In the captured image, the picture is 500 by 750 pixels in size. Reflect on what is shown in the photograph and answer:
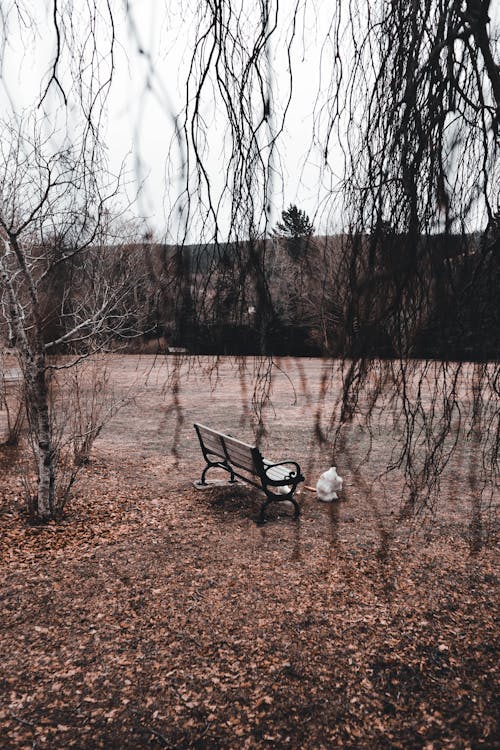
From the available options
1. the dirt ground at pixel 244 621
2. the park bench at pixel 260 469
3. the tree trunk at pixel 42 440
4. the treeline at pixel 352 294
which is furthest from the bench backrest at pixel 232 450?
the treeline at pixel 352 294

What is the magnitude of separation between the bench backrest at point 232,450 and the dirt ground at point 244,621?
580 millimetres

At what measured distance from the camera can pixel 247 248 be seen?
1849 millimetres

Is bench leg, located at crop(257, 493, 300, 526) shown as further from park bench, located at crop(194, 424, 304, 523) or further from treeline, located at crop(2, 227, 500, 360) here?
treeline, located at crop(2, 227, 500, 360)

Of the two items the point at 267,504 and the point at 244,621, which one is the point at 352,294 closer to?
the point at 244,621

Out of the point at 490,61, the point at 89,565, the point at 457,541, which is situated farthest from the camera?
the point at 457,541

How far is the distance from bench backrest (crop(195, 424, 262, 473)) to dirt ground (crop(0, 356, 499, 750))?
1.90 feet

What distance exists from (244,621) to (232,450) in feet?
8.67

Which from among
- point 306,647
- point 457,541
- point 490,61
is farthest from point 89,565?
point 490,61

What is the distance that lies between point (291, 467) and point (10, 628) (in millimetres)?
5287

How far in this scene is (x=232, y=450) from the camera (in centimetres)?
662

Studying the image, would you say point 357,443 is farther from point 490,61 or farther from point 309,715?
point 490,61

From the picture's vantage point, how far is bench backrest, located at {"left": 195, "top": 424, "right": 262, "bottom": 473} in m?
5.93

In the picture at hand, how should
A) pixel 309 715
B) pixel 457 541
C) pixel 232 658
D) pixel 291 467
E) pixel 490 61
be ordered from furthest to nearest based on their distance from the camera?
pixel 291 467 < pixel 457 541 < pixel 232 658 < pixel 309 715 < pixel 490 61

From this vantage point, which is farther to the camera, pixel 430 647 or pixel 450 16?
pixel 430 647
